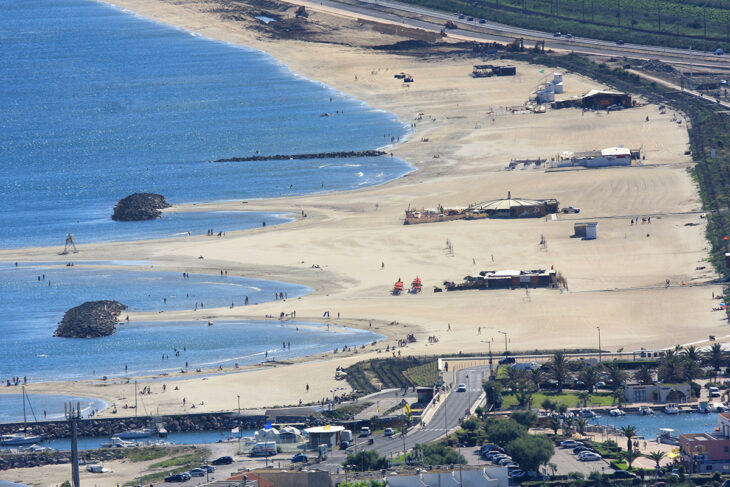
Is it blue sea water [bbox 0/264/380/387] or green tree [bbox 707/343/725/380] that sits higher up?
blue sea water [bbox 0/264/380/387]

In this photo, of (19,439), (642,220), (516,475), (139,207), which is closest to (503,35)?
(139,207)

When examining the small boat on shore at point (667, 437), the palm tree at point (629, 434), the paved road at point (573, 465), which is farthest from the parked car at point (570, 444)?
the small boat on shore at point (667, 437)

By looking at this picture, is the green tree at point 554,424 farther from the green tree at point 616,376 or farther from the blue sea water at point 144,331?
the blue sea water at point 144,331

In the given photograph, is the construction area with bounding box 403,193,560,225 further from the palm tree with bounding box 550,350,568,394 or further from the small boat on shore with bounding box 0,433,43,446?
the small boat on shore with bounding box 0,433,43,446

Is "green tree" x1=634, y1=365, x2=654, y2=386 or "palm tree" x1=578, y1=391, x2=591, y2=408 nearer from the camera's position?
"palm tree" x1=578, y1=391, x2=591, y2=408

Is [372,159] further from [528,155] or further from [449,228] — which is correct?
[449,228]

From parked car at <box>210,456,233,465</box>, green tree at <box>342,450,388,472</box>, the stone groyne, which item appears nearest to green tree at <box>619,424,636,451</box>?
green tree at <box>342,450,388,472</box>

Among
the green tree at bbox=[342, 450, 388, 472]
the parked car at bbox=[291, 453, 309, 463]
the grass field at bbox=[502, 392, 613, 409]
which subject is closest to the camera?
the green tree at bbox=[342, 450, 388, 472]
